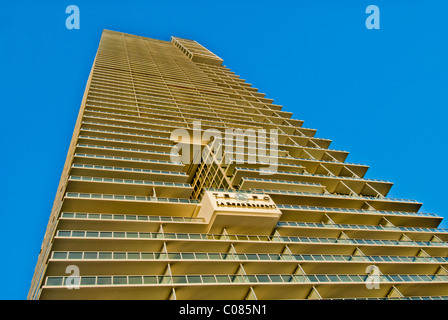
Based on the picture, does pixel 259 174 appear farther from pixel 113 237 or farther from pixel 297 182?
pixel 113 237

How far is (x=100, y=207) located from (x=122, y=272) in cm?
788

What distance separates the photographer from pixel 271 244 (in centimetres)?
2639

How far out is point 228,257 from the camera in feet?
79.1

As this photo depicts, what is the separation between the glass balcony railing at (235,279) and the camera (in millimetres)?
19250

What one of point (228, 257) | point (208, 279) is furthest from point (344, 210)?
point (208, 279)

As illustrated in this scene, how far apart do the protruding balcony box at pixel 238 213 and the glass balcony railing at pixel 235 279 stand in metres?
5.54

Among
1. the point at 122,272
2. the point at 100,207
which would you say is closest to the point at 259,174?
the point at 100,207

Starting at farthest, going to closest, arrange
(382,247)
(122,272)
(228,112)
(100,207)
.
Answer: (228,112) → (382,247) → (100,207) → (122,272)

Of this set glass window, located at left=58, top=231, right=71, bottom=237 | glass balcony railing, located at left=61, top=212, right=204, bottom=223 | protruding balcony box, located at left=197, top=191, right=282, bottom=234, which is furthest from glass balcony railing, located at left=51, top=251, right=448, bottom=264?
glass balcony railing, located at left=61, top=212, right=204, bottom=223

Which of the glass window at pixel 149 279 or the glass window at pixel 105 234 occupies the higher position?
the glass window at pixel 149 279

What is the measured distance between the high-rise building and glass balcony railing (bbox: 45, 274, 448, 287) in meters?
0.08

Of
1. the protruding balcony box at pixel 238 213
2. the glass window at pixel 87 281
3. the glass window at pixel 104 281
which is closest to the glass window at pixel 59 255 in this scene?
the glass window at pixel 87 281

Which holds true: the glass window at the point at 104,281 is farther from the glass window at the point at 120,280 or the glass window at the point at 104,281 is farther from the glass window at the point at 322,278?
the glass window at the point at 322,278

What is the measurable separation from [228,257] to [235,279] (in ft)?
7.01
